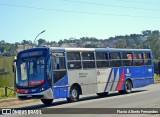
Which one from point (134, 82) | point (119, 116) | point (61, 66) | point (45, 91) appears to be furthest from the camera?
point (134, 82)

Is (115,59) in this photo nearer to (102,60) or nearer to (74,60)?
(102,60)

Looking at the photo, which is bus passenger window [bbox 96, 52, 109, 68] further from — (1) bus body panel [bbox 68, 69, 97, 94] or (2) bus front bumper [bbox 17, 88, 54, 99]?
(2) bus front bumper [bbox 17, 88, 54, 99]

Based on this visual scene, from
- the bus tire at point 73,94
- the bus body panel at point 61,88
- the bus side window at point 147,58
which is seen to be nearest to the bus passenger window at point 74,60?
the bus body panel at point 61,88

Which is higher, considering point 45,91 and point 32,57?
point 32,57

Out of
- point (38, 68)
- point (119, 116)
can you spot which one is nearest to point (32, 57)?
point (38, 68)

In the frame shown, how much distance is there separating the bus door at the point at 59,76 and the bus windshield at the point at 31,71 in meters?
0.71

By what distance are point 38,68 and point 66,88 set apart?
6.38 ft

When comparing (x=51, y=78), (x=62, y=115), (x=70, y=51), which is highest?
(x=70, y=51)

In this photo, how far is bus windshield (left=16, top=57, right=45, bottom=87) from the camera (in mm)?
19234

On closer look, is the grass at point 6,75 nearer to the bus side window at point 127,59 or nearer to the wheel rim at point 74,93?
the bus side window at point 127,59

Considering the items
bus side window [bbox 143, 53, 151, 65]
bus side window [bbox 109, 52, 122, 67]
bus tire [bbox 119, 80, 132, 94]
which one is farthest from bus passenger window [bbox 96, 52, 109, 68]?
bus side window [bbox 143, 53, 151, 65]

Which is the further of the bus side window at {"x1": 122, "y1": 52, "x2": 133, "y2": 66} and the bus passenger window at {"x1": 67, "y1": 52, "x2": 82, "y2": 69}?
the bus side window at {"x1": 122, "y1": 52, "x2": 133, "y2": 66}

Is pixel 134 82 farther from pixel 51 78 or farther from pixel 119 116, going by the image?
pixel 119 116

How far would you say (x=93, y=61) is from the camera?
22734 mm
